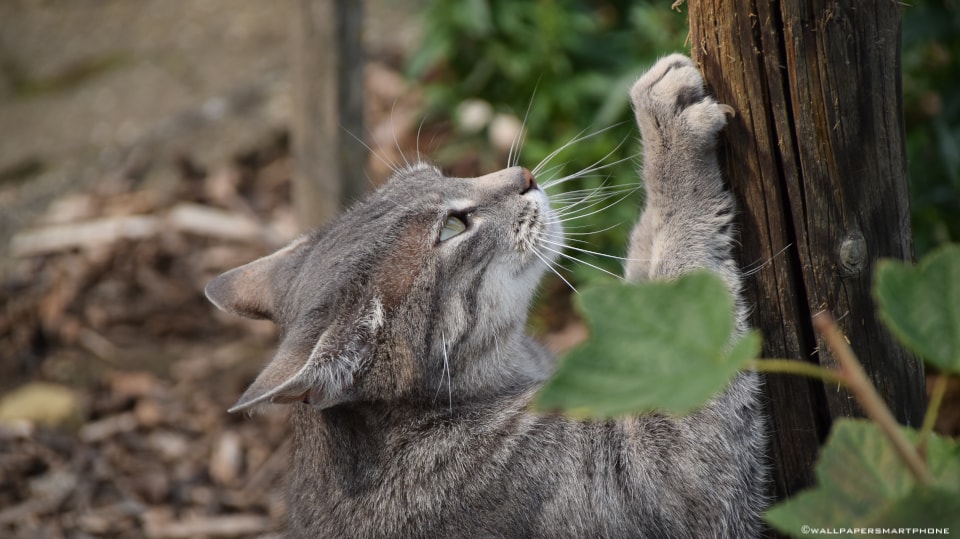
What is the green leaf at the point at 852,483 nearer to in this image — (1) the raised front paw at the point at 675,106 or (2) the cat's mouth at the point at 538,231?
(1) the raised front paw at the point at 675,106

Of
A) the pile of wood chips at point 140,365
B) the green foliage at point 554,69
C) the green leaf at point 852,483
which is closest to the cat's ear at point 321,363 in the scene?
the green leaf at point 852,483

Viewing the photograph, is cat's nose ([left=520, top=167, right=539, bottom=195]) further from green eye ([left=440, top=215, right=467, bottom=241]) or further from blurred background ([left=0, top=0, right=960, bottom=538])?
blurred background ([left=0, top=0, right=960, bottom=538])

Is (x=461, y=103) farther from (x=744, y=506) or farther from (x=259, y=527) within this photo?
(x=744, y=506)

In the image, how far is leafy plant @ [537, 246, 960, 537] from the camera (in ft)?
4.01

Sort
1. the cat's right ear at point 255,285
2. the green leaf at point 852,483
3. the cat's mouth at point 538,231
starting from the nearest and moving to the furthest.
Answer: the green leaf at point 852,483
the cat's mouth at point 538,231
the cat's right ear at point 255,285

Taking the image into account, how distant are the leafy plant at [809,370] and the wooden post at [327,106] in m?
4.49

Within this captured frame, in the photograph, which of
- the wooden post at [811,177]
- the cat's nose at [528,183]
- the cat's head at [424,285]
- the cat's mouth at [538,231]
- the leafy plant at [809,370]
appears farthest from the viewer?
the cat's nose at [528,183]

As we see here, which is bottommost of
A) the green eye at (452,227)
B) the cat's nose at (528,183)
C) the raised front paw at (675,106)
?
the green eye at (452,227)

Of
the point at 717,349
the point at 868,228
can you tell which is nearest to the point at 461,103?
the point at 868,228

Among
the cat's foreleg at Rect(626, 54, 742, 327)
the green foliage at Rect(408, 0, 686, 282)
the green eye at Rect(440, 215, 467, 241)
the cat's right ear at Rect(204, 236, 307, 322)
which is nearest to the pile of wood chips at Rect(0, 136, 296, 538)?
the cat's right ear at Rect(204, 236, 307, 322)

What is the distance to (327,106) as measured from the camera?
19.6ft

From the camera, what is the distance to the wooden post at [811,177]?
8.27 feet

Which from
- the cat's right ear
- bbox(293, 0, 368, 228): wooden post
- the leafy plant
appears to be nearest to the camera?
the leafy plant

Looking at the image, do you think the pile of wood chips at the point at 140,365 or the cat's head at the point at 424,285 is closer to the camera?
the cat's head at the point at 424,285
